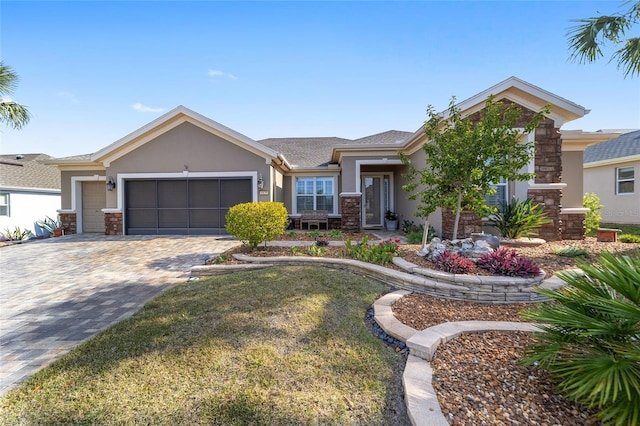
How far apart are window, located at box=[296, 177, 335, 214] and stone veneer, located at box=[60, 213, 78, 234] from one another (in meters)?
10.4

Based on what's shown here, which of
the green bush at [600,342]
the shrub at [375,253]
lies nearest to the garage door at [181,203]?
the shrub at [375,253]

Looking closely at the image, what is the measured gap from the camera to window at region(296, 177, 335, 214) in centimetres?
1398

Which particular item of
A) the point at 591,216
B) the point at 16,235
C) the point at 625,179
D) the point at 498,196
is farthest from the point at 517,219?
the point at 16,235

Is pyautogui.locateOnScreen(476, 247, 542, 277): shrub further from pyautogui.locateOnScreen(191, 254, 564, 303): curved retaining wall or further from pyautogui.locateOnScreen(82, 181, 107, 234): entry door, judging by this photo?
pyautogui.locateOnScreen(82, 181, 107, 234): entry door

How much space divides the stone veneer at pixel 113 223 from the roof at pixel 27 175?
299 inches

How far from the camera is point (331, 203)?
13953 mm

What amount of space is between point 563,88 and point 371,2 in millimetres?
7289

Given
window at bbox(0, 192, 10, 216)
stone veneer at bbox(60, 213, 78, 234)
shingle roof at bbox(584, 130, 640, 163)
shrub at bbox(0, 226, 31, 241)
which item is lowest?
shrub at bbox(0, 226, 31, 241)

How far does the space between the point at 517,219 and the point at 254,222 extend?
24.2 ft

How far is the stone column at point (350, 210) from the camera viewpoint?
38.4ft

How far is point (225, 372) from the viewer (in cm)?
258

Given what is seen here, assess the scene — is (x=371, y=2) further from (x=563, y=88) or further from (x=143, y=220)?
(x=143, y=220)

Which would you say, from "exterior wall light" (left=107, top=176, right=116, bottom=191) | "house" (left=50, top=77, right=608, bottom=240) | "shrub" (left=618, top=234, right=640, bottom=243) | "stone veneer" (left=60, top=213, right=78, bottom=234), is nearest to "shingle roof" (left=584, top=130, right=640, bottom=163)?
"house" (left=50, top=77, right=608, bottom=240)

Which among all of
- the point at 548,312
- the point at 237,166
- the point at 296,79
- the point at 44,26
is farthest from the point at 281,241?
the point at 44,26
